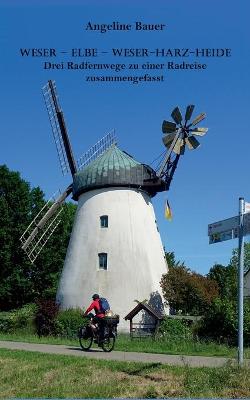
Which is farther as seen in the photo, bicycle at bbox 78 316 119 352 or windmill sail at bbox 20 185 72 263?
windmill sail at bbox 20 185 72 263

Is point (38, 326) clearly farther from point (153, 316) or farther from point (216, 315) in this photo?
point (216, 315)

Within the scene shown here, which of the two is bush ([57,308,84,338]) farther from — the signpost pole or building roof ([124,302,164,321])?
the signpost pole

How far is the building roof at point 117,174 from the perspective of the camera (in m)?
32.0

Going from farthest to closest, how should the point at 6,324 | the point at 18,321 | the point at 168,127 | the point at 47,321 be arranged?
the point at 168,127 → the point at 6,324 → the point at 18,321 → the point at 47,321

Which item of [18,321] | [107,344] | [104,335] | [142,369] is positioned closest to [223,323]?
[107,344]

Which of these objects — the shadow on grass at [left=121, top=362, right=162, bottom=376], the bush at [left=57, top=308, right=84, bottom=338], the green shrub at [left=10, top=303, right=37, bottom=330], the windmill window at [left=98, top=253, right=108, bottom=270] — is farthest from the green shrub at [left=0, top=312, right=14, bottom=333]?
the shadow on grass at [left=121, top=362, right=162, bottom=376]

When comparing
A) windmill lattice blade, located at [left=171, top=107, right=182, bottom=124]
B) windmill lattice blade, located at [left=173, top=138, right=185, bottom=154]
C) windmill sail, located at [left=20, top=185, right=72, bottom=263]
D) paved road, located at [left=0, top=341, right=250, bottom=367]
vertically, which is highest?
windmill lattice blade, located at [left=171, top=107, right=182, bottom=124]

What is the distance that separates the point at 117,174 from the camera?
31969mm

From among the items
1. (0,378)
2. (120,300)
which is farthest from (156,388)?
(120,300)

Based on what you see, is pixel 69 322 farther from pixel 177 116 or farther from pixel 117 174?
pixel 177 116

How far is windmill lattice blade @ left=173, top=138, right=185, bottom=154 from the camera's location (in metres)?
32.2

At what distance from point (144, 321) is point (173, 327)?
2879 millimetres

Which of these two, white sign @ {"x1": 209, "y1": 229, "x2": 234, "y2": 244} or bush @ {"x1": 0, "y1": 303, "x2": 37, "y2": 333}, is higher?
white sign @ {"x1": 209, "y1": 229, "x2": 234, "y2": 244}

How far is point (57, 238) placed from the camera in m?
46.9
